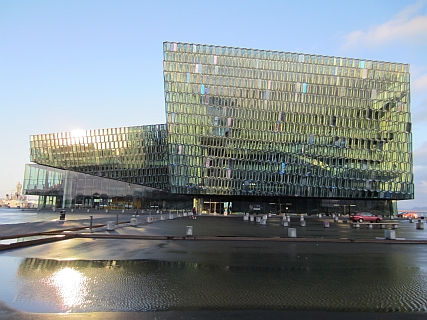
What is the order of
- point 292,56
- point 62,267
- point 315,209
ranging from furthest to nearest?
1. point 315,209
2. point 292,56
3. point 62,267

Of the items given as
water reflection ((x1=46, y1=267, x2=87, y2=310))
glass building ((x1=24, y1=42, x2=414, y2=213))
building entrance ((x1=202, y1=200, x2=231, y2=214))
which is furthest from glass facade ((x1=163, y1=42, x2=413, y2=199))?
water reflection ((x1=46, y1=267, x2=87, y2=310))

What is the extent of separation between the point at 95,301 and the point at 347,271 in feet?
24.3

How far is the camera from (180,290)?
8.18 m

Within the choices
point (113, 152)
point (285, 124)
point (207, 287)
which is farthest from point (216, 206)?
point (207, 287)

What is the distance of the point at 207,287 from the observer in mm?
8484

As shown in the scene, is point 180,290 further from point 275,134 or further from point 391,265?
point 275,134

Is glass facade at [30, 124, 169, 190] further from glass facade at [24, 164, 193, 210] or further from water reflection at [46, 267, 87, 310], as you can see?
water reflection at [46, 267, 87, 310]

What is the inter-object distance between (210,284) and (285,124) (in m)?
78.4

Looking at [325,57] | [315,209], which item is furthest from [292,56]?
[315,209]

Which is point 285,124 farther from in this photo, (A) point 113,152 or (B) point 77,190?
(A) point 113,152

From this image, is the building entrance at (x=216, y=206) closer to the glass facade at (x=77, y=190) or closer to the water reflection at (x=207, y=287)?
the glass facade at (x=77, y=190)

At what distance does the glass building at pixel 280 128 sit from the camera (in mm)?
81750

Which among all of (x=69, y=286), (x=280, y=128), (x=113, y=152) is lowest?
(x=69, y=286)

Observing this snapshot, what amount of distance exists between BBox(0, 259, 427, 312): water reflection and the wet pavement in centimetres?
2
